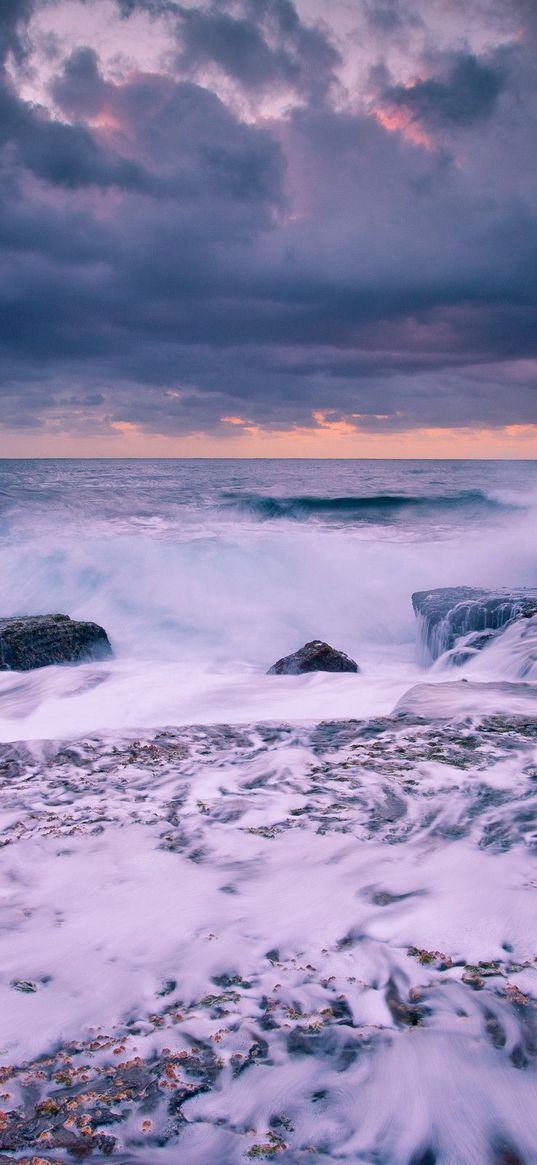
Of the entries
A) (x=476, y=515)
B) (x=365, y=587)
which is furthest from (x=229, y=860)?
(x=476, y=515)

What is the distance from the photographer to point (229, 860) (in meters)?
2.59

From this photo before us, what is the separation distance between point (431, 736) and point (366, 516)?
24.4m

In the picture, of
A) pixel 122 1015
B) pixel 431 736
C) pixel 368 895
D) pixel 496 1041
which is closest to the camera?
pixel 496 1041

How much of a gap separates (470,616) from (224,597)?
612 cm

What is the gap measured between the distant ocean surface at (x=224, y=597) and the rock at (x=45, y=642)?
27 centimetres

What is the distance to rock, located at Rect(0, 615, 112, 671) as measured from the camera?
7277 millimetres

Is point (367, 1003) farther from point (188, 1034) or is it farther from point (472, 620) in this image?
point (472, 620)

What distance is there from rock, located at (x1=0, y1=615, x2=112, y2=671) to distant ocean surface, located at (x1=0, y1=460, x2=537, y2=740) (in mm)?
270

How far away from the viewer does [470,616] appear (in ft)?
25.7

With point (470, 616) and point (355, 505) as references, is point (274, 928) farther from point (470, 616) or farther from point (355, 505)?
point (355, 505)

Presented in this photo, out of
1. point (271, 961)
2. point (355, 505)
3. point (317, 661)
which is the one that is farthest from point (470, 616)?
point (355, 505)

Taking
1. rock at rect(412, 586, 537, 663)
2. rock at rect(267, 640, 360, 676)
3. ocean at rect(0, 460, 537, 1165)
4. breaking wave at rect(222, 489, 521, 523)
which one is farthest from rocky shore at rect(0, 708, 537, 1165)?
breaking wave at rect(222, 489, 521, 523)

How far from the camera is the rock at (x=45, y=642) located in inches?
287

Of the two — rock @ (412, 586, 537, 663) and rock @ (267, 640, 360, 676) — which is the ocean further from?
rock @ (412, 586, 537, 663)
